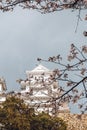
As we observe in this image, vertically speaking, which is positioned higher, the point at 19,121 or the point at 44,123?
the point at 19,121

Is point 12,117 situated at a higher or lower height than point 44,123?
higher

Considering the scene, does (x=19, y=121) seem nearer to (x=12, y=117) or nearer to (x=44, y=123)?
(x=12, y=117)

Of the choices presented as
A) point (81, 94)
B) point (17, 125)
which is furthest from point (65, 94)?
point (17, 125)

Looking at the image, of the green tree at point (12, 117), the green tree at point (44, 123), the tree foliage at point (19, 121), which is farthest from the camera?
the green tree at point (44, 123)

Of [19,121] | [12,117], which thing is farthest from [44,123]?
[12,117]

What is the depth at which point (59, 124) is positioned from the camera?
72.4ft

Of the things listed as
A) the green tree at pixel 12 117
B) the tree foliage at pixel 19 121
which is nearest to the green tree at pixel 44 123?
the tree foliage at pixel 19 121

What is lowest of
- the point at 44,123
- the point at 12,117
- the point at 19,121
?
the point at 44,123

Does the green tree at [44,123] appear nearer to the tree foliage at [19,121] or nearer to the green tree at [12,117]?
the tree foliage at [19,121]

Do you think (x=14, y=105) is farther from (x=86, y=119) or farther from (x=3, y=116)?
(x=86, y=119)

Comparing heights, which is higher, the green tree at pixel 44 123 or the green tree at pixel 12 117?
the green tree at pixel 12 117

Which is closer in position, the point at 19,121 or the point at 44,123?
the point at 19,121

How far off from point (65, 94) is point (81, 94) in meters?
0.52

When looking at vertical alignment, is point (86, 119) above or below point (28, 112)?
below
